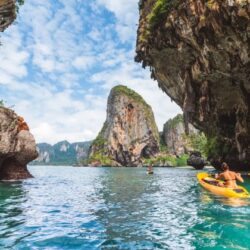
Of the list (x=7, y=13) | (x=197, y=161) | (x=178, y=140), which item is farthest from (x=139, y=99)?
(x=7, y=13)

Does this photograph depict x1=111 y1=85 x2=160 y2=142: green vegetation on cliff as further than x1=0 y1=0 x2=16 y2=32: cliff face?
Yes

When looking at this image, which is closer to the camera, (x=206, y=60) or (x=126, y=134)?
(x=206, y=60)

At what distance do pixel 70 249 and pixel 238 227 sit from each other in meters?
5.52

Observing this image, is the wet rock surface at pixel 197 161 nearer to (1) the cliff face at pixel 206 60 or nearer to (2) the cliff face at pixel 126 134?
(1) the cliff face at pixel 206 60

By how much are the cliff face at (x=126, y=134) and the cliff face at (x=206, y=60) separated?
12539 centimetres

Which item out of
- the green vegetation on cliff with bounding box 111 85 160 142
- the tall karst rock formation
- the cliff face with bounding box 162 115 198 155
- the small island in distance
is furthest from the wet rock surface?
the cliff face with bounding box 162 115 198 155

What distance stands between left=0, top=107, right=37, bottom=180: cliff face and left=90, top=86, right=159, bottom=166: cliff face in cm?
14153

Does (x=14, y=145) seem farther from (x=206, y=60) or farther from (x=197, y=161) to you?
(x=197, y=161)

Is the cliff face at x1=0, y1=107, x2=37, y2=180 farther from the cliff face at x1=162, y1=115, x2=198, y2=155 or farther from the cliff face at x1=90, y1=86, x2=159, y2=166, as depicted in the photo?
the cliff face at x1=162, y1=115, x2=198, y2=155

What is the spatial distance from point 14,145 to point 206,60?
66.6 ft

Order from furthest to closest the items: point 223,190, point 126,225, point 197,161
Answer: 1. point 197,161
2. point 223,190
3. point 126,225

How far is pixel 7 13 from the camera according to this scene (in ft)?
80.4

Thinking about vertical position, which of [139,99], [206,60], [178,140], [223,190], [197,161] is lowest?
[223,190]

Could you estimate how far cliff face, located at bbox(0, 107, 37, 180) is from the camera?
93.7 ft
